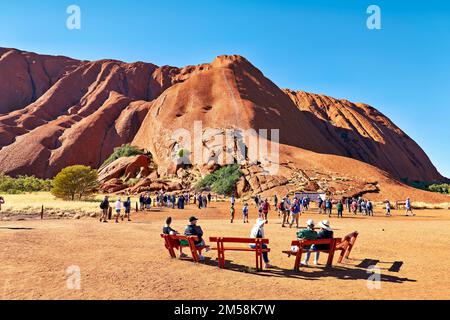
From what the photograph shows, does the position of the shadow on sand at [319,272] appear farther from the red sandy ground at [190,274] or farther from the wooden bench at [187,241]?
the wooden bench at [187,241]

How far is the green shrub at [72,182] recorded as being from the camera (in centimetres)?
4716

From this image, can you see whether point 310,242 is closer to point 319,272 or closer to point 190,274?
point 319,272

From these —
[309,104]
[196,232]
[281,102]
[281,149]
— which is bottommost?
[196,232]

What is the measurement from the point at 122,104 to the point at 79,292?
9490 cm

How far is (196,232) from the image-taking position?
35.7ft

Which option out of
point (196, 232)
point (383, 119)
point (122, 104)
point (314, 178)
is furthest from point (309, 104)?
point (196, 232)

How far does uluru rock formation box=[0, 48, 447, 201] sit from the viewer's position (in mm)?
63688

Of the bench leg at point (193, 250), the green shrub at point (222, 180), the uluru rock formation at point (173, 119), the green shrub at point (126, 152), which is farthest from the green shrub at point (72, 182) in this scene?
the bench leg at point (193, 250)

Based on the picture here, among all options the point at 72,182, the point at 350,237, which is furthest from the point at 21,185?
the point at 350,237

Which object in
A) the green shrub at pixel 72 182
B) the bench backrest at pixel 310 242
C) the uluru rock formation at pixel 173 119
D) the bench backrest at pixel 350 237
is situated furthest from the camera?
the uluru rock formation at pixel 173 119

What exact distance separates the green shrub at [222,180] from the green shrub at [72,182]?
1592cm

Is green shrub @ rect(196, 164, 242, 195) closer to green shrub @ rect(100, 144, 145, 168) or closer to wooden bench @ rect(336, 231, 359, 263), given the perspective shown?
green shrub @ rect(100, 144, 145, 168)

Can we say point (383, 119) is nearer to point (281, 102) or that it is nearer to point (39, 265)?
point (281, 102)

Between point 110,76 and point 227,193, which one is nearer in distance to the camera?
point 227,193
